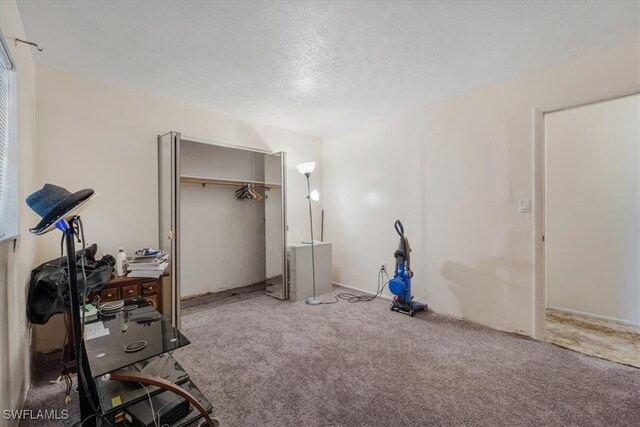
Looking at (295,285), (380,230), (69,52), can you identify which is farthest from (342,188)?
(69,52)

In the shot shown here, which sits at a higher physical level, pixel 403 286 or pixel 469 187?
pixel 469 187

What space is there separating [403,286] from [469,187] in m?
1.28

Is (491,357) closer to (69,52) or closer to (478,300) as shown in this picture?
(478,300)

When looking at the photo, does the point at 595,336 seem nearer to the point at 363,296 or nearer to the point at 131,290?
the point at 363,296

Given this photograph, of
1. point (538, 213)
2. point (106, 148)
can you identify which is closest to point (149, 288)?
point (106, 148)

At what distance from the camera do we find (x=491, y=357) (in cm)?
224

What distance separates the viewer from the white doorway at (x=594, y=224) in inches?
111

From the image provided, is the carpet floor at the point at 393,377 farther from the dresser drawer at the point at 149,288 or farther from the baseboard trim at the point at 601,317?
the baseboard trim at the point at 601,317

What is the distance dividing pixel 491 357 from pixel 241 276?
10.4 feet

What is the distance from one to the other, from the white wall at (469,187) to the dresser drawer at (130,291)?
276 centimetres

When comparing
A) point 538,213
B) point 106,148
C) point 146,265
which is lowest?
point 146,265

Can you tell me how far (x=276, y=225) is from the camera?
3.94m

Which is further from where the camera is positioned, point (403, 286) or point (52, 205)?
point (403, 286)

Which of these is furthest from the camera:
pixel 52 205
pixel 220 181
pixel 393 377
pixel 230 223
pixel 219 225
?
pixel 230 223
